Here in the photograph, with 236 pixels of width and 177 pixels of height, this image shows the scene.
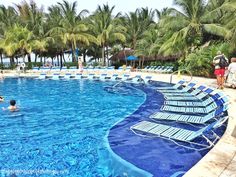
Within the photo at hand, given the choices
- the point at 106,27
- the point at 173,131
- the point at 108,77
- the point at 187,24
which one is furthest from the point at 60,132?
the point at 106,27

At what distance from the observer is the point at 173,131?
7047mm

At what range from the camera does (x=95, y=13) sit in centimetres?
3472

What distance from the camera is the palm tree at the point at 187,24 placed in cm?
2200

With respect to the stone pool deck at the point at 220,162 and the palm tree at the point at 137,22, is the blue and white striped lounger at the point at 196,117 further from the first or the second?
the palm tree at the point at 137,22

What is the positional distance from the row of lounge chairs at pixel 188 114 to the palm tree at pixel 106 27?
1966 centimetres

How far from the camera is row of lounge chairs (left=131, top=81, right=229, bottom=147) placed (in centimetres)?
677

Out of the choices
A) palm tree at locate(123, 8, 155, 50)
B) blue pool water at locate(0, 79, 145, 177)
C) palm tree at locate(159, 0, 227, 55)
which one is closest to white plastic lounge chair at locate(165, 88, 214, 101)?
blue pool water at locate(0, 79, 145, 177)

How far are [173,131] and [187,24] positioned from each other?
17.4 metres

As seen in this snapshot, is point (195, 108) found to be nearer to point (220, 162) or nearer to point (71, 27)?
point (220, 162)

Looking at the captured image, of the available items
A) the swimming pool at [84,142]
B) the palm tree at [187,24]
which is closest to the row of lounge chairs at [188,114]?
the swimming pool at [84,142]

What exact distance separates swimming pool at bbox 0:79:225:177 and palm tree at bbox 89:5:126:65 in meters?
21.3

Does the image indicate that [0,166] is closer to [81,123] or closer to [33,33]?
[81,123]

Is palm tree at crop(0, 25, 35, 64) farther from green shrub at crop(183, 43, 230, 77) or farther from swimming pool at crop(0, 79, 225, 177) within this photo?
swimming pool at crop(0, 79, 225, 177)

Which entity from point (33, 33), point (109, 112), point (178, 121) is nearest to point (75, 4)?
point (33, 33)
